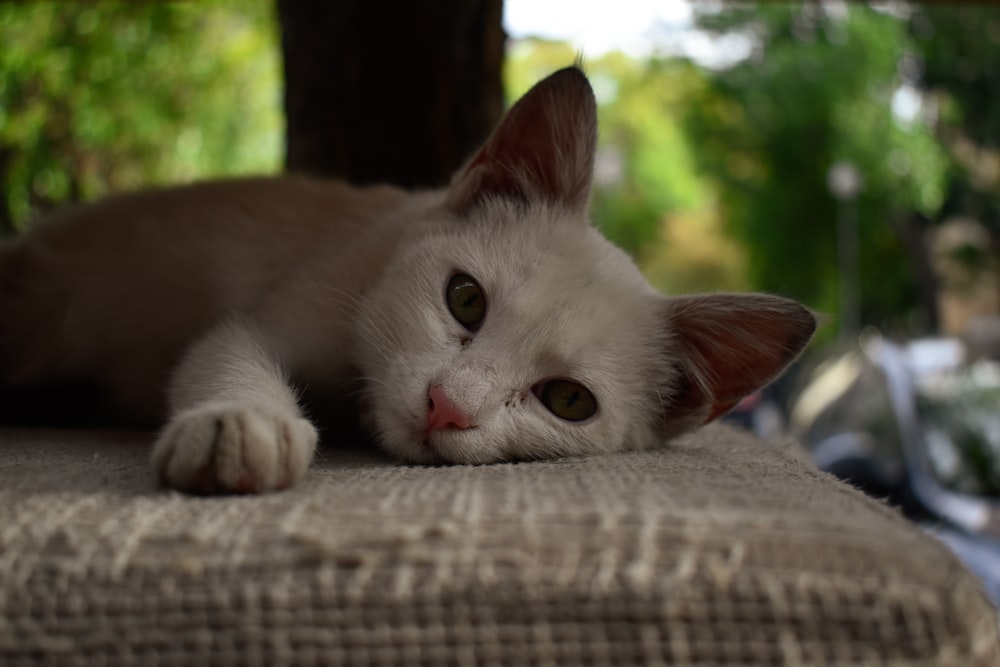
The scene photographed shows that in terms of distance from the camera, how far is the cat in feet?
3.40

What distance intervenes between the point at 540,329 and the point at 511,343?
0.15 ft

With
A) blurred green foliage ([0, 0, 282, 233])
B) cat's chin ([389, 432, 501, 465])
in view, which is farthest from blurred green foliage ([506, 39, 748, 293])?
cat's chin ([389, 432, 501, 465])

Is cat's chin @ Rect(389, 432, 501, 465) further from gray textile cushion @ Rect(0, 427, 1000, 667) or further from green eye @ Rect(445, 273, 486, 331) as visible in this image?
gray textile cushion @ Rect(0, 427, 1000, 667)

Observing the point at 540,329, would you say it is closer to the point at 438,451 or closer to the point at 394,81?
the point at 438,451

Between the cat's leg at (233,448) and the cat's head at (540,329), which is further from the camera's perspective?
the cat's head at (540,329)

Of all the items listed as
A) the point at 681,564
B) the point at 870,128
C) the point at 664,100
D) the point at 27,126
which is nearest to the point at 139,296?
the point at 681,564

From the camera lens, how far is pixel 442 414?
1.01 meters

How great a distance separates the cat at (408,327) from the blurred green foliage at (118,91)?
1.29 m

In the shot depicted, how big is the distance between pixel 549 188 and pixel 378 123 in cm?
98

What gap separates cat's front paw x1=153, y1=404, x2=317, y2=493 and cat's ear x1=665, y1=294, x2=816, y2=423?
0.67m

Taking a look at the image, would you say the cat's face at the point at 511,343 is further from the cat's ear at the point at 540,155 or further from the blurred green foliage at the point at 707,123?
the blurred green foliage at the point at 707,123

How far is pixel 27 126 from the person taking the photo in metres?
4.04

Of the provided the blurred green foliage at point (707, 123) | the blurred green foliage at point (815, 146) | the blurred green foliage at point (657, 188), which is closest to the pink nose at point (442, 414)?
the blurred green foliage at point (707, 123)

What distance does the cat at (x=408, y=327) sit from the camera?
104 centimetres
